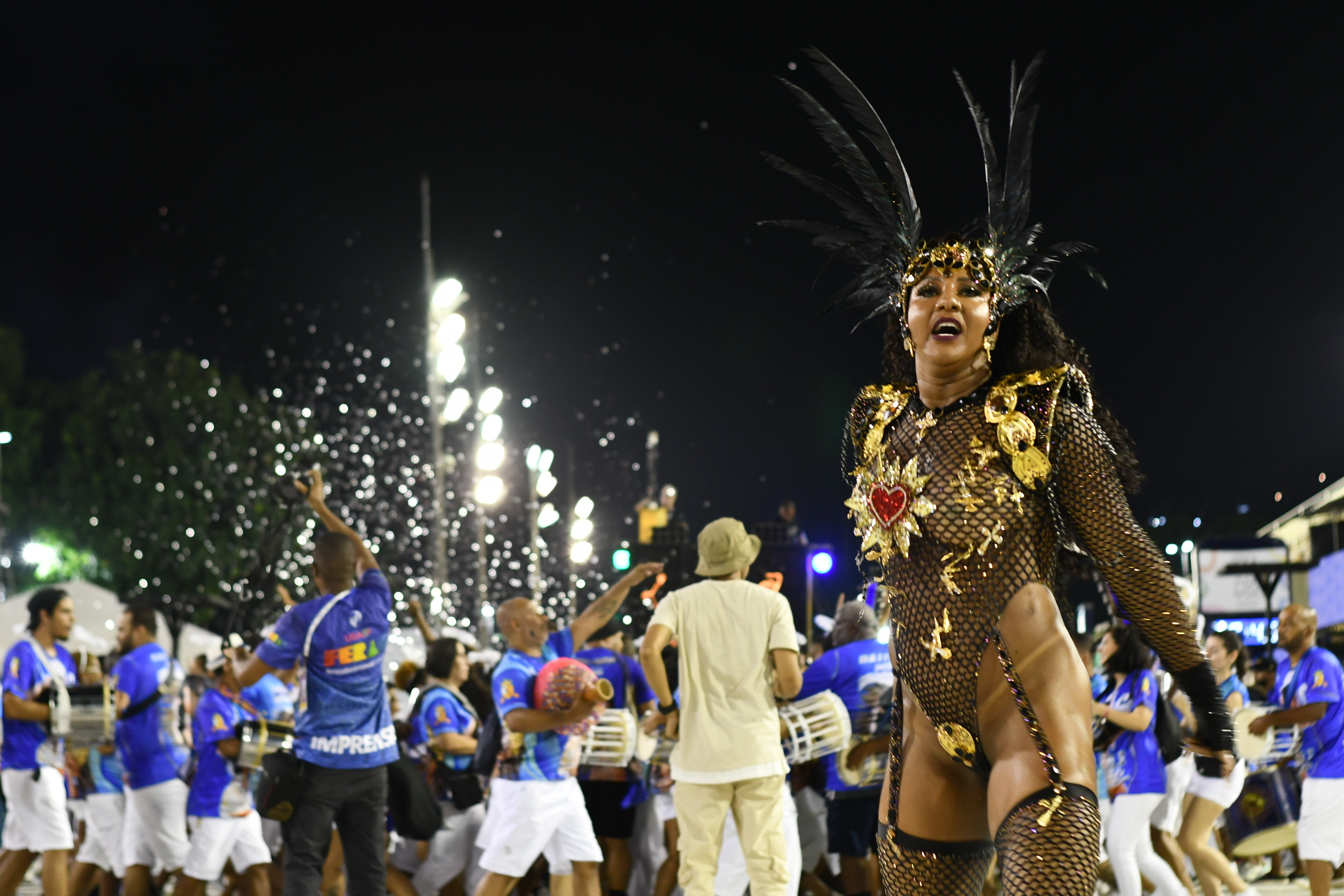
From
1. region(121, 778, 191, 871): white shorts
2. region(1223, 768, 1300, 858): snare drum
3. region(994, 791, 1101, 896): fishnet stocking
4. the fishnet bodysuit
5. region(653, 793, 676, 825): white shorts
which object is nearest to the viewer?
region(994, 791, 1101, 896): fishnet stocking

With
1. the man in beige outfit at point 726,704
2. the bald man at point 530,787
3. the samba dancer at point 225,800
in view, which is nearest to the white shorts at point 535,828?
the bald man at point 530,787

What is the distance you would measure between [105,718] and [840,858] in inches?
197

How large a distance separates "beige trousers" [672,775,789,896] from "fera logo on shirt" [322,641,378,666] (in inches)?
69.3

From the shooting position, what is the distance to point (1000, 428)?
3406 mm

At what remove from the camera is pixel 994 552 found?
3.36 m

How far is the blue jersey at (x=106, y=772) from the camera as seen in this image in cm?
896

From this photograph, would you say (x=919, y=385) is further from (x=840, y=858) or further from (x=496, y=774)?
(x=840, y=858)

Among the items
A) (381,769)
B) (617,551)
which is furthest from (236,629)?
(381,769)

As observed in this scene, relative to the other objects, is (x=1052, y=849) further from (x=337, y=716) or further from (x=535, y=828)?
(x=535, y=828)

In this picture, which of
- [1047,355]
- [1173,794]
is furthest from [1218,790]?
[1047,355]

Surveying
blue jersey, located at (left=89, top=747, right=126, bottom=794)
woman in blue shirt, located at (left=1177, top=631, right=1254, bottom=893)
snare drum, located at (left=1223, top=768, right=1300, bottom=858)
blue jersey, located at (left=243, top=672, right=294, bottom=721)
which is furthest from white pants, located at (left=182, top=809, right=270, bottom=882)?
snare drum, located at (left=1223, top=768, right=1300, bottom=858)

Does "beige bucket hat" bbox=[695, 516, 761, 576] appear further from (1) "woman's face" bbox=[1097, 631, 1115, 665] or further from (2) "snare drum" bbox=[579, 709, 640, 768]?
(1) "woman's face" bbox=[1097, 631, 1115, 665]

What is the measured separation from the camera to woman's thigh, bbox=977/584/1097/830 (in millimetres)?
3133

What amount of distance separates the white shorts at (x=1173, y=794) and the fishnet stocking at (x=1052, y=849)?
674 centimetres
